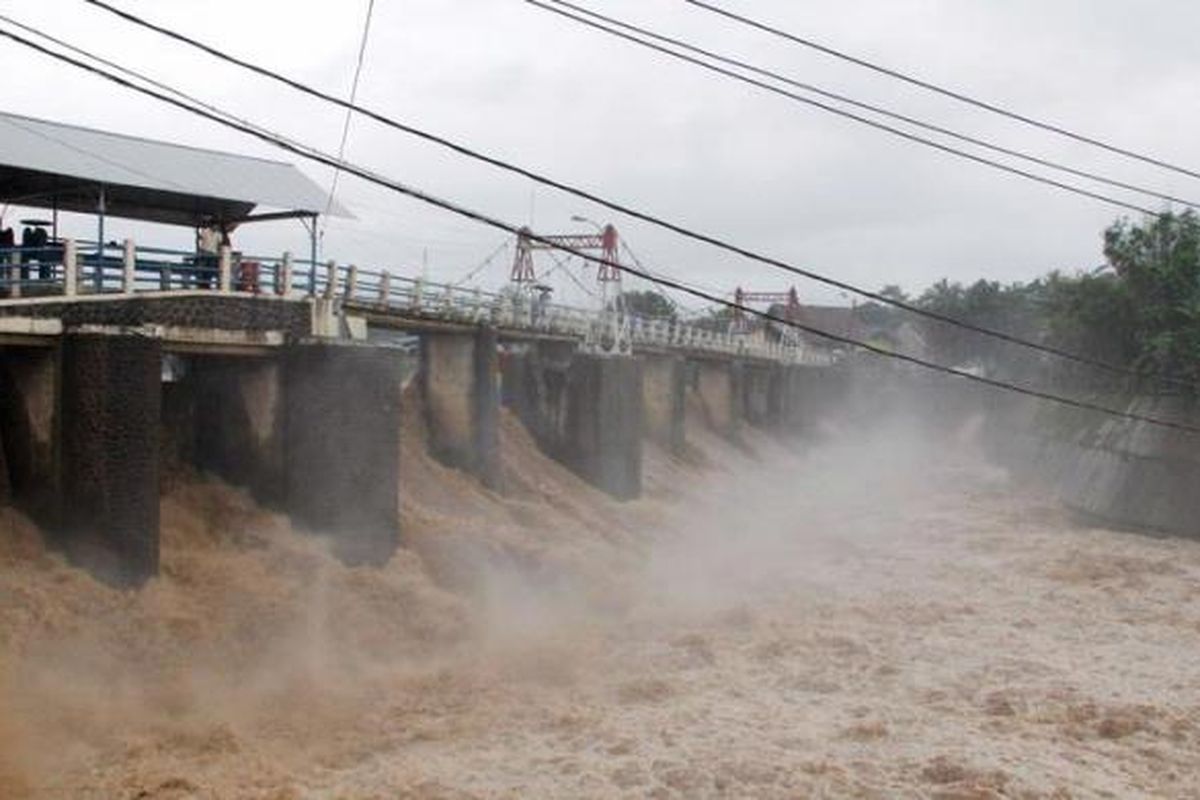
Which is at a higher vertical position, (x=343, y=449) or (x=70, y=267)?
(x=70, y=267)

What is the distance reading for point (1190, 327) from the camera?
3475 centimetres

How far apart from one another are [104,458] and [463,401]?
1297 cm

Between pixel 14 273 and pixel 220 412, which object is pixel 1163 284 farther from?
pixel 14 273

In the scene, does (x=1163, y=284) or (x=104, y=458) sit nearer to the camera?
(x=104, y=458)

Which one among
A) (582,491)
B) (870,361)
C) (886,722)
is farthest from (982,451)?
(886,722)

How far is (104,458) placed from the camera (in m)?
15.7

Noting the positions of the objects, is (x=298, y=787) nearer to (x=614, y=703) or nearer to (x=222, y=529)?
(x=614, y=703)

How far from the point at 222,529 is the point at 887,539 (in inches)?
844

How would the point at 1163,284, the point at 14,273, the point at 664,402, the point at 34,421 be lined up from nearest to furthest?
the point at 34,421 → the point at 14,273 → the point at 1163,284 → the point at 664,402

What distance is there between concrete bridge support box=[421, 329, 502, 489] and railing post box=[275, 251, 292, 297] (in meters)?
7.03

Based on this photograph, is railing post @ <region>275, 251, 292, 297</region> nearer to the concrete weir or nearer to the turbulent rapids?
the concrete weir

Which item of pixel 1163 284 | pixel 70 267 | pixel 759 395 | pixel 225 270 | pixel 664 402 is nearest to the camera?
pixel 70 267

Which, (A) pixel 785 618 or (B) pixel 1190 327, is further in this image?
(B) pixel 1190 327

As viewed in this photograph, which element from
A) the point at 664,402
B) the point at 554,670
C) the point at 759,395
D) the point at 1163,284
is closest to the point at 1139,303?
the point at 1163,284
